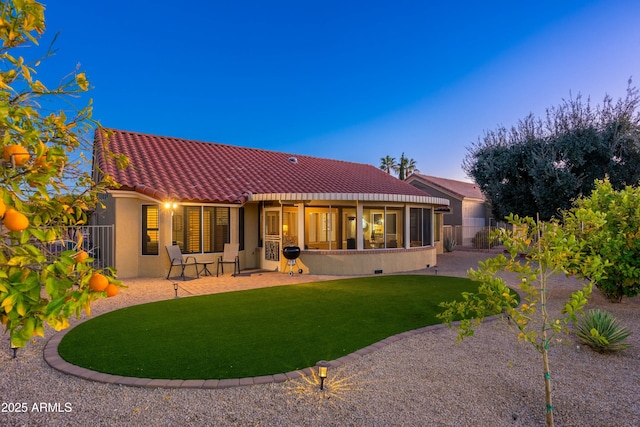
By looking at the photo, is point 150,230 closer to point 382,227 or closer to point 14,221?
point 382,227

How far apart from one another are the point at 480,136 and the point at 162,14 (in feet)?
67.2

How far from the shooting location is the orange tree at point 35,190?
1459 millimetres

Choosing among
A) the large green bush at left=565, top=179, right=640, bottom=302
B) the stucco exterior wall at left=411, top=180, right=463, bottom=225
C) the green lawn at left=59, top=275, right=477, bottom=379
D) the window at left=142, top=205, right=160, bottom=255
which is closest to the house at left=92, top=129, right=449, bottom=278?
the window at left=142, top=205, right=160, bottom=255

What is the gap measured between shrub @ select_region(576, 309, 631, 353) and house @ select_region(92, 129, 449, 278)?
876 cm

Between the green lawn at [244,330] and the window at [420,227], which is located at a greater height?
the window at [420,227]

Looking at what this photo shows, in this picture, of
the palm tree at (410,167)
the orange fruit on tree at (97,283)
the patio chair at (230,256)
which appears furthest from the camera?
the palm tree at (410,167)

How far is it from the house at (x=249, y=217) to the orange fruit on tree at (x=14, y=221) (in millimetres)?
11906

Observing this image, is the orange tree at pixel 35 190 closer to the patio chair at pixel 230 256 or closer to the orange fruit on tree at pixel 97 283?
the orange fruit on tree at pixel 97 283

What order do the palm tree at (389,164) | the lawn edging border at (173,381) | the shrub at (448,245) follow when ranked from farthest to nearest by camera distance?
the palm tree at (389,164)
the shrub at (448,245)
the lawn edging border at (173,381)

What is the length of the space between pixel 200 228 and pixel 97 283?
1291cm

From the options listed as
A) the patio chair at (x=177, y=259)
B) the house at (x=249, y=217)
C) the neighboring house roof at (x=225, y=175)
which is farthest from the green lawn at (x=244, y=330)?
the neighboring house roof at (x=225, y=175)

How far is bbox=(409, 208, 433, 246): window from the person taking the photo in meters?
16.0

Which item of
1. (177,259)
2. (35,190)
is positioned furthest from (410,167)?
(35,190)

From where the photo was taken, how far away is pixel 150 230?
13.2 meters
